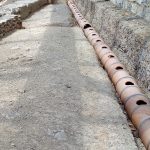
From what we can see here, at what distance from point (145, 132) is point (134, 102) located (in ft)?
1.99

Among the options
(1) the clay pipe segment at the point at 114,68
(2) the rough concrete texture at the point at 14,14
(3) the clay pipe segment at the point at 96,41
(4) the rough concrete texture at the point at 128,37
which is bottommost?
(2) the rough concrete texture at the point at 14,14

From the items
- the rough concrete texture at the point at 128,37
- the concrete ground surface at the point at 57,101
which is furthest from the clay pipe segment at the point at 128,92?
the rough concrete texture at the point at 128,37

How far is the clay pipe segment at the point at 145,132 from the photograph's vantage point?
3.48 metres

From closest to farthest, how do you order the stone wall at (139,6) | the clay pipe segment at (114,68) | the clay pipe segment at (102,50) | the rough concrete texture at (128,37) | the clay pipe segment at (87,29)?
the rough concrete texture at (128,37) < the clay pipe segment at (114,68) < the stone wall at (139,6) < the clay pipe segment at (102,50) < the clay pipe segment at (87,29)

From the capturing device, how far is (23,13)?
Answer: 36.2ft

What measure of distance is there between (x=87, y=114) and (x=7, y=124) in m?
0.90

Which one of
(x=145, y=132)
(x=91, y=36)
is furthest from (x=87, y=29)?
(x=145, y=132)

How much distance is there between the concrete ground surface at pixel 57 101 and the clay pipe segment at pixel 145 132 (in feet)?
0.34

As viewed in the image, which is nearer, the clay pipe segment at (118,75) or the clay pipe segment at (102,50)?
the clay pipe segment at (118,75)

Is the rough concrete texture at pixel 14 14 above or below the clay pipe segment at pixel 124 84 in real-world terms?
below

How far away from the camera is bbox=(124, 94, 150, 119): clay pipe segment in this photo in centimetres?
402

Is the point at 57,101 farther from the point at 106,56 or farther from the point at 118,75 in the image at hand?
the point at 106,56

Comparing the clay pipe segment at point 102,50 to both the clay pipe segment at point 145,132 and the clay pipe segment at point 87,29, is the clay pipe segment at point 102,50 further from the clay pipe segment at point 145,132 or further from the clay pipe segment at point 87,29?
the clay pipe segment at point 145,132

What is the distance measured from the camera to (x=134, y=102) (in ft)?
13.5
